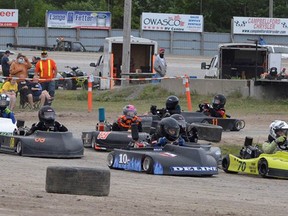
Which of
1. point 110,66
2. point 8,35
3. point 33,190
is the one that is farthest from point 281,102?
point 8,35

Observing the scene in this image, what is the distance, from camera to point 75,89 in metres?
40.1

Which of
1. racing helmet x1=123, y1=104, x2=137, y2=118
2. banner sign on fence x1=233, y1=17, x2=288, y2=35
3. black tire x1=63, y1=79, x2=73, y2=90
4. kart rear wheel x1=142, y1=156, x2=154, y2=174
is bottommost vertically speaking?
black tire x1=63, y1=79, x2=73, y2=90

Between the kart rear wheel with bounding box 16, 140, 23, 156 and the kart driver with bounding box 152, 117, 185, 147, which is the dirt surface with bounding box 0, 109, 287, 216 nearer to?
the kart rear wheel with bounding box 16, 140, 23, 156

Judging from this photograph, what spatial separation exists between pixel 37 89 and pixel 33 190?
16793 mm

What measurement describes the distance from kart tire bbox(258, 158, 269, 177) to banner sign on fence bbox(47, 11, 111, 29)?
166 feet

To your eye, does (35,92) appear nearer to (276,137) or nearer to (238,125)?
(238,125)

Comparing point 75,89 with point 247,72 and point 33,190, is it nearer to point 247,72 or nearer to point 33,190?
point 247,72

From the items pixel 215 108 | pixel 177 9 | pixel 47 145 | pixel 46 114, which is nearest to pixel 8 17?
pixel 177 9

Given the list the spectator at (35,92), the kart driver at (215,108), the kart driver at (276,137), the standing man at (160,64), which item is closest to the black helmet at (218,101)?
the kart driver at (215,108)

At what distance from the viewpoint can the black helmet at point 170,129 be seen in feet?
51.3

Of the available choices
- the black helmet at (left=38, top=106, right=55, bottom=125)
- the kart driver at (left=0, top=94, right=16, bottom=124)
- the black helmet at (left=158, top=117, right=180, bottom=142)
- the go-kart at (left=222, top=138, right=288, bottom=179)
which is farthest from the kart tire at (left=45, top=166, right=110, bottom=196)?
the kart driver at (left=0, top=94, right=16, bottom=124)

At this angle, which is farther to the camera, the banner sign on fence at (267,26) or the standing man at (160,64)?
the banner sign on fence at (267,26)

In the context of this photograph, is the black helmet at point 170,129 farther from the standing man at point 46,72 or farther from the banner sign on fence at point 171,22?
the banner sign on fence at point 171,22

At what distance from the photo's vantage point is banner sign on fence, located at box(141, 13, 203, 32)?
65.3m
